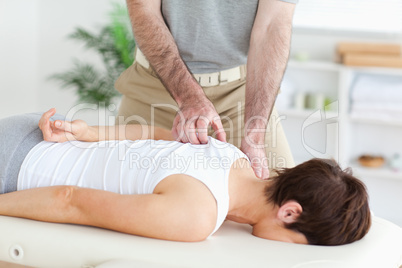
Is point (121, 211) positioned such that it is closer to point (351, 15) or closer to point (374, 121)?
point (374, 121)

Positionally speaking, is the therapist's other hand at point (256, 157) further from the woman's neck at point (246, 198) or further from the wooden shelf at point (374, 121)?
the wooden shelf at point (374, 121)

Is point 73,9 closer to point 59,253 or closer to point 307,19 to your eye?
point 307,19

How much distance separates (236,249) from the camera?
138 cm

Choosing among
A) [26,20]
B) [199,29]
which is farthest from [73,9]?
[199,29]

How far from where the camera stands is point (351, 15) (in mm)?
3984

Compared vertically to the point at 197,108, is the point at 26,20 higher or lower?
higher

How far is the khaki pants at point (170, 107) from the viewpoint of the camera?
208 cm

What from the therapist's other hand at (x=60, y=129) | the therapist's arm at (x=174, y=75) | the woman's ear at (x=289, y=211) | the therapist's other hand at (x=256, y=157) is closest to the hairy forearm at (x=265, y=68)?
the therapist's other hand at (x=256, y=157)

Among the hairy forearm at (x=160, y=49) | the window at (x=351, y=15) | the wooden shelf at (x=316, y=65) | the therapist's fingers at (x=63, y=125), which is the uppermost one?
the window at (x=351, y=15)

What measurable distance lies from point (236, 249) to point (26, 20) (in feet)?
11.7

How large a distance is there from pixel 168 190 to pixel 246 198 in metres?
0.26

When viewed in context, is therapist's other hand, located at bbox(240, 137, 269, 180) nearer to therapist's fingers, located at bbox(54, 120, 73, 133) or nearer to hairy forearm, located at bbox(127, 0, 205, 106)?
hairy forearm, located at bbox(127, 0, 205, 106)

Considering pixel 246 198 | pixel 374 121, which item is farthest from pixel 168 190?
pixel 374 121

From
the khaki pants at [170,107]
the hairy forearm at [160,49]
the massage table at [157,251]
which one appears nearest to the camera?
the massage table at [157,251]
